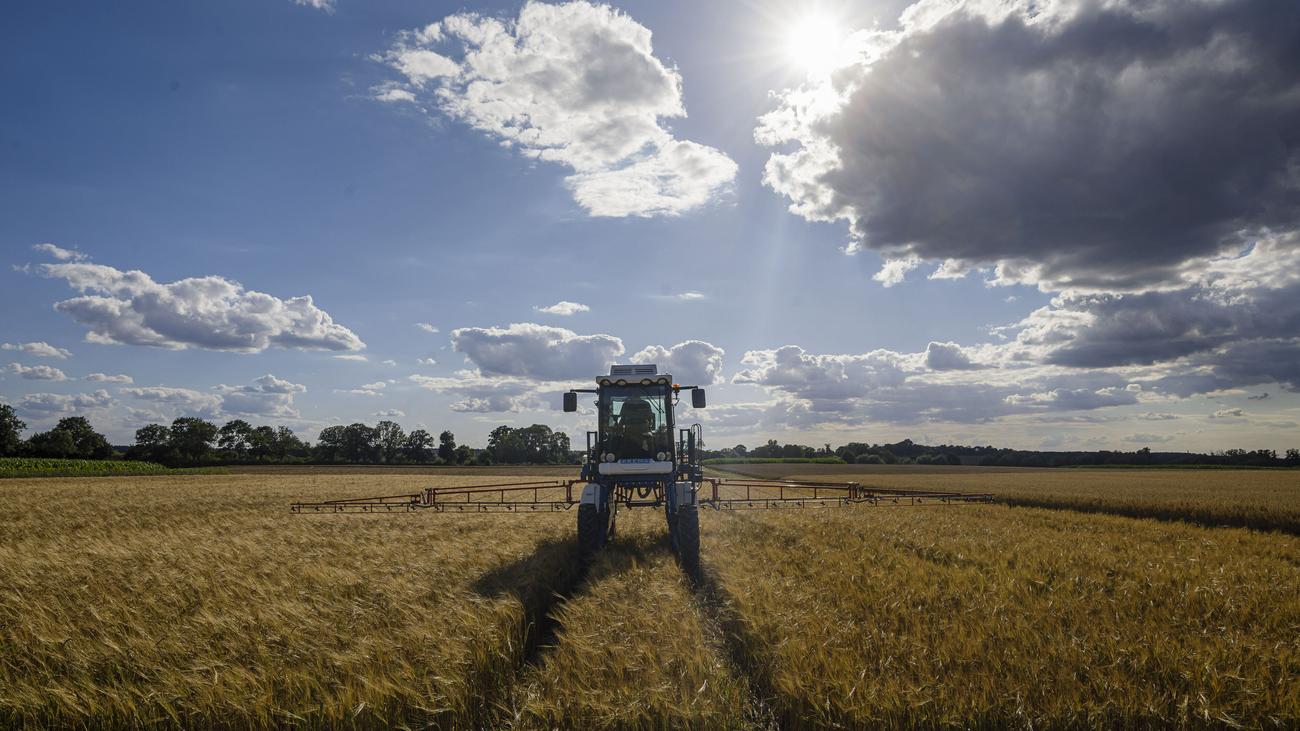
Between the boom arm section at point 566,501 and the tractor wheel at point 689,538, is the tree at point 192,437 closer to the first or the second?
the boom arm section at point 566,501

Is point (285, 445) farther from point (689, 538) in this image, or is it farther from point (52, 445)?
point (689, 538)

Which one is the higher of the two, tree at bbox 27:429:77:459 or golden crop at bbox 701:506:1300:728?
tree at bbox 27:429:77:459

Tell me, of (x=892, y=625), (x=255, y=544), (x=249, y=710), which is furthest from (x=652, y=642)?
(x=255, y=544)

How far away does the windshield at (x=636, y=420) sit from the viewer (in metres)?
13.3

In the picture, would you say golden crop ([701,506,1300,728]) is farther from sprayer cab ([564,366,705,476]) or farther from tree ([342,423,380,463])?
tree ([342,423,380,463])

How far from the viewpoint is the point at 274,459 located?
10281cm

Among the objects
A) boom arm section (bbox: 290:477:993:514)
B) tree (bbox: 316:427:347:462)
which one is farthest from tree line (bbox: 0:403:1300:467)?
boom arm section (bbox: 290:477:993:514)

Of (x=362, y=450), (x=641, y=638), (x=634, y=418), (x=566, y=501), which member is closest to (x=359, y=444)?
(x=362, y=450)

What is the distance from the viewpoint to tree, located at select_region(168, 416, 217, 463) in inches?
3868

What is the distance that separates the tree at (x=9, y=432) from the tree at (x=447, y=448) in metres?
55.0

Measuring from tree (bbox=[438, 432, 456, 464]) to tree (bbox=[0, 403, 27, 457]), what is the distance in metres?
55.0

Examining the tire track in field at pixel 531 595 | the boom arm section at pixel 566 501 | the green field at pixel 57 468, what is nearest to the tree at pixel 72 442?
the green field at pixel 57 468

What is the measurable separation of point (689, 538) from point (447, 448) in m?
110

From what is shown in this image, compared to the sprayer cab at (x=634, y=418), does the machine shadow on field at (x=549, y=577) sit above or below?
below
